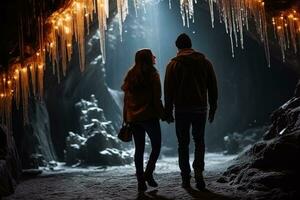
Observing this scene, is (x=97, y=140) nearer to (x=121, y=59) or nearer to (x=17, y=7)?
(x=17, y=7)

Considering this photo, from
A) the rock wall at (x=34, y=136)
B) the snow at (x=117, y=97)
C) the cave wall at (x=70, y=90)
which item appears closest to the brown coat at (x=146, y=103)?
the rock wall at (x=34, y=136)

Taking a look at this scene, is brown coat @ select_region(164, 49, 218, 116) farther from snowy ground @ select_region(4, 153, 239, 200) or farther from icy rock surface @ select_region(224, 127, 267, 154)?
icy rock surface @ select_region(224, 127, 267, 154)

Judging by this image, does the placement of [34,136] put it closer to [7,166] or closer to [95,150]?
[95,150]

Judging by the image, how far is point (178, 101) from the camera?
5.00 m

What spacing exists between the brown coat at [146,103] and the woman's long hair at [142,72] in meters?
0.04

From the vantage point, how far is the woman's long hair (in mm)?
5156

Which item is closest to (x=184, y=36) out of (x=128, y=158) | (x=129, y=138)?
(x=129, y=138)

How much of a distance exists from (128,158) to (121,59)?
66.7ft

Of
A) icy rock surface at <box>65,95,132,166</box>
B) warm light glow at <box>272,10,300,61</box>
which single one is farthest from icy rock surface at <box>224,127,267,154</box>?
warm light glow at <box>272,10,300,61</box>

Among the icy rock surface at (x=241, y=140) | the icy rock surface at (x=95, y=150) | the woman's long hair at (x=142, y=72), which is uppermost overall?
the woman's long hair at (x=142, y=72)

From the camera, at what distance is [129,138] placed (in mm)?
5273

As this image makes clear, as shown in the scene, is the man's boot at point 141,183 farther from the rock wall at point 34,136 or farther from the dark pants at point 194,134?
the rock wall at point 34,136

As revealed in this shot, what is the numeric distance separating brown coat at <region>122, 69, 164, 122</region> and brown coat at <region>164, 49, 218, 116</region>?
0.44ft

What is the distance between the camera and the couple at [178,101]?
16.4 feet
